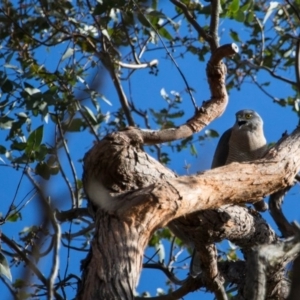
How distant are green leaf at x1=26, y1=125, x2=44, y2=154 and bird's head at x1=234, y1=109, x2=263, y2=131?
3004 mm

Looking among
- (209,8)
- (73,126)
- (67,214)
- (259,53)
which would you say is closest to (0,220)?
(67,214)

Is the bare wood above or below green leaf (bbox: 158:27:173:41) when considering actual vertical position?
below

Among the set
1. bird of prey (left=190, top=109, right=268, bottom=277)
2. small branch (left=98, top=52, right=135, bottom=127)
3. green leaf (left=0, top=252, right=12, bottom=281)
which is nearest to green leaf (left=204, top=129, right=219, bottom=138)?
bird of prey (left=190, top=109, right=268, bottom=277)

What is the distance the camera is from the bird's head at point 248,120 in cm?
639

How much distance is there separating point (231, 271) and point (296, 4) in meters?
2.59

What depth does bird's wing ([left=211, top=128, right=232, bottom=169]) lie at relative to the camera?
652 centimetres

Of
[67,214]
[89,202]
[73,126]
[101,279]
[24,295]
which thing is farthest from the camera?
[73,126]

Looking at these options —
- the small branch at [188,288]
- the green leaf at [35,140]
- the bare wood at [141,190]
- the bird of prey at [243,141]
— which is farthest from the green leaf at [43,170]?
the bird of prey at [243,141]

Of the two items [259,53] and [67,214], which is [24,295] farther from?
[259,53]

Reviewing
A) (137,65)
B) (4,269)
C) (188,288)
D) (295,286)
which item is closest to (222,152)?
(137,65)

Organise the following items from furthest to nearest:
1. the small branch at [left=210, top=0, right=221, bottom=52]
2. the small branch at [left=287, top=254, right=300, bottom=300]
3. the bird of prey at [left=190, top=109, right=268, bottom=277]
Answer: the bird of prey at [left=190, top=109, right=268, bottom=277], the small branch at [left=210, top=0, right=221, bottom=52], the small branch at [left=287, top=254, right=300, bottom=300]

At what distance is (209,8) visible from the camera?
4812 millimetres

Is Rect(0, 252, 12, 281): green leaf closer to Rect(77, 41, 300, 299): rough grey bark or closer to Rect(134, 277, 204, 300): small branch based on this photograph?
Rect(77, 41, 300, 299): rough grey bark

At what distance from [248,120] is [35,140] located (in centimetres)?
315
